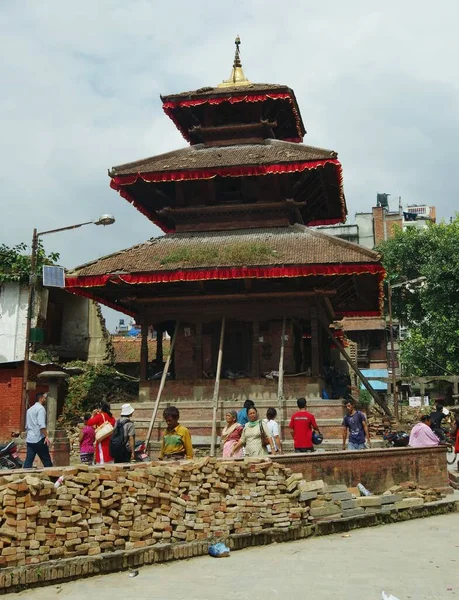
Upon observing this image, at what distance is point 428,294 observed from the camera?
1558 inches

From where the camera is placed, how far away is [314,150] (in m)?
18.8

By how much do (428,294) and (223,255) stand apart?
25.4m

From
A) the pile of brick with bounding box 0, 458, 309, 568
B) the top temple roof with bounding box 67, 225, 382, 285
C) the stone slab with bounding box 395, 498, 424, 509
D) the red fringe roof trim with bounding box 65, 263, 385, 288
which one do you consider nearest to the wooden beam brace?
the top temple roof with bounding box 67, 225, 382, 285

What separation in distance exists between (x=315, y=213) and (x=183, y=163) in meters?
5.61

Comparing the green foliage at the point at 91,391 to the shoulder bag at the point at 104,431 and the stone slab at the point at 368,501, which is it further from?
the stone slab at the point at 368,501

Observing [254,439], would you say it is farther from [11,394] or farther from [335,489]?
[11,394]

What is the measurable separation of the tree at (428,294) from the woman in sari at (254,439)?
94.5ft

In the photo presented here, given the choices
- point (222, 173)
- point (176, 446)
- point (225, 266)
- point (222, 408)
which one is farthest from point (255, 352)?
point (176, 446)

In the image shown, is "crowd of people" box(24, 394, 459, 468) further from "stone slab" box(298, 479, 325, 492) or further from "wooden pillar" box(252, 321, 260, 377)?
"wooden pillar" box(252, 321, 260, 377)

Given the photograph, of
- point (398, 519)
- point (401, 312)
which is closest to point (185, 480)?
Result: point (398, 519)

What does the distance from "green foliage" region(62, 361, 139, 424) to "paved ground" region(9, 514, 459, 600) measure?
14.1 m

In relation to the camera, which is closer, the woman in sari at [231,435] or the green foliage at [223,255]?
the woman in sari at [231,435]

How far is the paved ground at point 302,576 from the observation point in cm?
709

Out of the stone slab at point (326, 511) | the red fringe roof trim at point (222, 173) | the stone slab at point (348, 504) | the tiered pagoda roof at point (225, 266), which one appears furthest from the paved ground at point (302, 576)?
the red fringe roof trim at point (222, 173)
